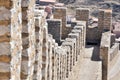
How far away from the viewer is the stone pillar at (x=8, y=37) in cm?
610

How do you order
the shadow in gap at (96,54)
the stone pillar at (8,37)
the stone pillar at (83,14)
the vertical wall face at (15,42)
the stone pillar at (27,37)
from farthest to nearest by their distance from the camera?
the stone pillar at (83,14) → the shadow in gap at (96,54) → the stone pillar at (27,37) → the vertical wall face at (15,42) → the stone pillar at (8,37)

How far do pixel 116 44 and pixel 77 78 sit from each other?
6.29 meters

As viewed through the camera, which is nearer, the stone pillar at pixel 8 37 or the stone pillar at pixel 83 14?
the stone pillar at pixel 8 37

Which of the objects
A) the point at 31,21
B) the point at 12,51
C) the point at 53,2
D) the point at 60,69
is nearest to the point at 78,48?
the point at 60,69

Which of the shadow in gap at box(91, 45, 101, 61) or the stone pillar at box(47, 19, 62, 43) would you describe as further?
the shadow in gap at box(91, 45, 101, 61)

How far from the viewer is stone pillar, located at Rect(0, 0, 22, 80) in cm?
610

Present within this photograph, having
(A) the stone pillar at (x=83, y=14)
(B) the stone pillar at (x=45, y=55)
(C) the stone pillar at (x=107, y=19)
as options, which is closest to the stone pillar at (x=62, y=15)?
(A) the stone pillar at (x=83, y=14)

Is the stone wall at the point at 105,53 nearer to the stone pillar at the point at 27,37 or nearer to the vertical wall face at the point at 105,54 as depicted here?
the vertical wall face at the point at 105,54

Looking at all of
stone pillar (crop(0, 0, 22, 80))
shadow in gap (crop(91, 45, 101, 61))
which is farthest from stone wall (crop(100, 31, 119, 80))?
stone pillar (crop(0, 0, 22, 80))

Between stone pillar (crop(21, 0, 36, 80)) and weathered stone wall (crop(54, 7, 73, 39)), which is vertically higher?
stone pillar (crop(21, 0, 36, 80))

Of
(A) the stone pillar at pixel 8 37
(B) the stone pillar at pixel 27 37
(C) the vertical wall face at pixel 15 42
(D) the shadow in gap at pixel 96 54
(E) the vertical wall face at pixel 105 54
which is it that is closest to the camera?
(A) the stone pillar at pixel 8 37

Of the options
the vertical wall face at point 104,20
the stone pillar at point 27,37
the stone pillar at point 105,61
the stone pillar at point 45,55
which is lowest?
the stone pillar at point 105,61

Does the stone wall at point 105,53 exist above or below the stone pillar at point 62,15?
below

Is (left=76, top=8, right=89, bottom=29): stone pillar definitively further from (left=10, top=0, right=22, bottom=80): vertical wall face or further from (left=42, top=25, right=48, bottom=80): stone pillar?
(left=10, top=0, right=22, bottom=80): vertical wall face
